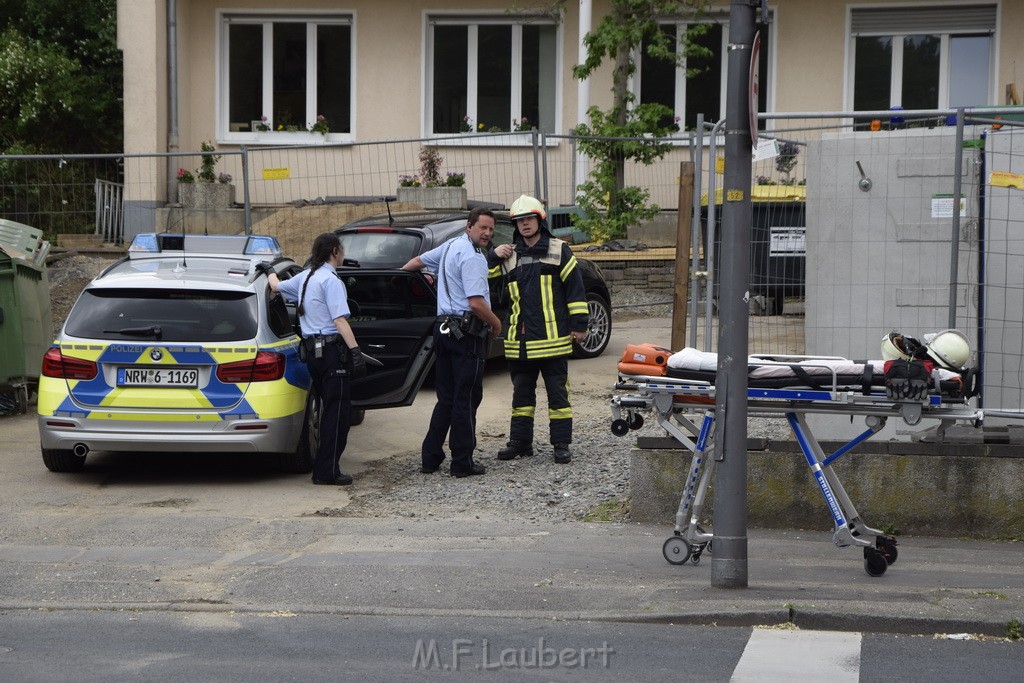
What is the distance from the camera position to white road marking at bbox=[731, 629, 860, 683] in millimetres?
5535

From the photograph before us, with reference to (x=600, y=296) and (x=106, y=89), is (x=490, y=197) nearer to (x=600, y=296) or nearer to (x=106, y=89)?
(x=600, y=296)

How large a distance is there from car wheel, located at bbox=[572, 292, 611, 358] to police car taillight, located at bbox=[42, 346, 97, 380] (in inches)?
247

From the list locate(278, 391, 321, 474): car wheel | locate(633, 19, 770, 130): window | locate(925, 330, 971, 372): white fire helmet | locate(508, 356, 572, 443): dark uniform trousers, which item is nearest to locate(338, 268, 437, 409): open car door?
locate(278, 391, 321, 474): car wheel

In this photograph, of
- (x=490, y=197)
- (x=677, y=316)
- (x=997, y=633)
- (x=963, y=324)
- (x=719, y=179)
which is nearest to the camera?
(x=997, y=633)

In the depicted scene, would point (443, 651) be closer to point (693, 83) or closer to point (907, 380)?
point (907, 380)

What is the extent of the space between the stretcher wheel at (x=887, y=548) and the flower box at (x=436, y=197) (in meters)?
12.3

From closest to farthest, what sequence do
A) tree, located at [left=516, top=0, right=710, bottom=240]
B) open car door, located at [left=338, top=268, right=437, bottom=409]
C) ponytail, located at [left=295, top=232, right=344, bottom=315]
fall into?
ponytail, located at [left=295, top=232, right=344, bottom=315], open car door, located at [left=338, top=268, right=437, bottom=409], tree, located at [left=516, top=0, right=710, bottom=240]

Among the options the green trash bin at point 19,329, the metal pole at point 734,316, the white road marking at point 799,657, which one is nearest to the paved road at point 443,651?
the white road marking at point 799,657

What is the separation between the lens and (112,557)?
24.4 ft

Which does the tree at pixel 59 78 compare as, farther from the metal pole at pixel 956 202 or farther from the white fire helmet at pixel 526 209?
the metal pole at pixel 956 202

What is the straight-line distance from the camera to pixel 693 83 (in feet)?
70.6

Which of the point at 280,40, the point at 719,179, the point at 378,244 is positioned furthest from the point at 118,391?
the point at 280,40

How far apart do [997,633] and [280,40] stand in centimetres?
1770

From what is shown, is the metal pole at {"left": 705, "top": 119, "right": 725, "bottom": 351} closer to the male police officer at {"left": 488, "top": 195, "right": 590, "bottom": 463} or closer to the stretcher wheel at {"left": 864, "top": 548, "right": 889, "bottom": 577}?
the male police officer at {"left": 488, "top": 195, "right": 590, "bottom": 463}
